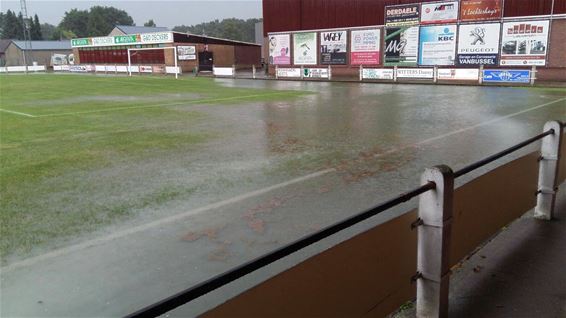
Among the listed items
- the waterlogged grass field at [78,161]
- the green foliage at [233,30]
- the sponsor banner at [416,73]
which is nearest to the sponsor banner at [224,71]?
the sponsor banner at [416,73]

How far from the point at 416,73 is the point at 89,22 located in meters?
152

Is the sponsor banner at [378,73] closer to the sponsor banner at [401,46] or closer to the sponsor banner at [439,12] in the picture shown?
the sponsor banner at [401,46]

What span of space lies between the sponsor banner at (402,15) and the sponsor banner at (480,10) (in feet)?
12.7

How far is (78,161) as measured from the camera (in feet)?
34.7

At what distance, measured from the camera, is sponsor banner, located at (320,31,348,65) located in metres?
45.4

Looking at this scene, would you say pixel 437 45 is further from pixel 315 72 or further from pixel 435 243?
pixel 435 243

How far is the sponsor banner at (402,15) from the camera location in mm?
40375

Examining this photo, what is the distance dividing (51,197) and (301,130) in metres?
8.18

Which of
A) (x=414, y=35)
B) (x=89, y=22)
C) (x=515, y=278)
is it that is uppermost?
(x=89, y=22)

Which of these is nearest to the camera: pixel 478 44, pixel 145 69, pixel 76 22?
pixel 478 44

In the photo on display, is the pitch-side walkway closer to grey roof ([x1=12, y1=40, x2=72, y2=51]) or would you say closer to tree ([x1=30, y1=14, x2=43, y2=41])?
grey roof ([x1=12, y1=40, x2=72, y2=51])

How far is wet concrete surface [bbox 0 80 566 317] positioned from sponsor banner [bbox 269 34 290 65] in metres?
32.9

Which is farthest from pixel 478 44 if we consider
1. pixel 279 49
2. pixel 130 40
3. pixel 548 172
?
pixel 130 40

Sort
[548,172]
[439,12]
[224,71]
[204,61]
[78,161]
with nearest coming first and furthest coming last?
[548,172] < [78,161] < [439,12] < [224,71] < [204,61]
